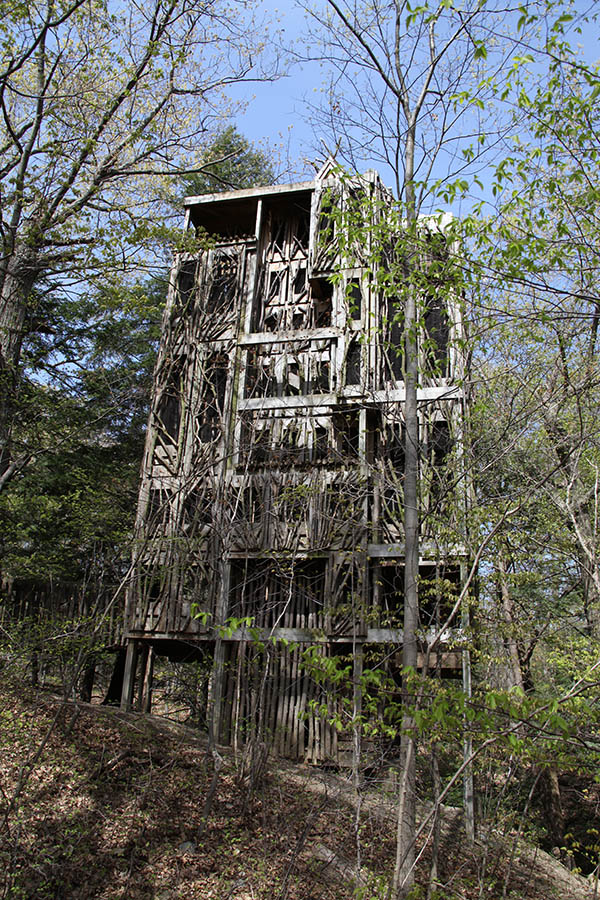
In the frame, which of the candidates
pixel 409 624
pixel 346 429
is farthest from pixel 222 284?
pixel 409 624

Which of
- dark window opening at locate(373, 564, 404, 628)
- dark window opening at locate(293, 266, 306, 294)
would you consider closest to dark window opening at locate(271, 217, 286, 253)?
dark window opening at locate(293, 266, 306, 294)

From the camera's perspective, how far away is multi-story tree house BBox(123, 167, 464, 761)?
506 inches

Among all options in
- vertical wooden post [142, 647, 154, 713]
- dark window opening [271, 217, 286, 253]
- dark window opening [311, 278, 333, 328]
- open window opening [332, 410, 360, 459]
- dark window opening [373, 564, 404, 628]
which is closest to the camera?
dark window opening [373, 564, 404, 628]

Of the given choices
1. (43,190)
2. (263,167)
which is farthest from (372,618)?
(263,167)

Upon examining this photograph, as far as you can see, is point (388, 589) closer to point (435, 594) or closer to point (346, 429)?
point (346, 429)

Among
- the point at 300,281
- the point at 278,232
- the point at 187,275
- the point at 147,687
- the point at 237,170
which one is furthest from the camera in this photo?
the point at 237,170

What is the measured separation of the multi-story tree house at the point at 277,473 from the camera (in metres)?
12.8

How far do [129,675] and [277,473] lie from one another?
194 inches

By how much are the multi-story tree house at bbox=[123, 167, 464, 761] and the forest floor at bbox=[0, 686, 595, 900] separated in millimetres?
1359

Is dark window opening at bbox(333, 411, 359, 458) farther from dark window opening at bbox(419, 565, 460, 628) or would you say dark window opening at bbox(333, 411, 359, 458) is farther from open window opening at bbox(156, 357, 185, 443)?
open window opening at bbox(156, 357, 185, 443)

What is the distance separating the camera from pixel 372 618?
1155cm

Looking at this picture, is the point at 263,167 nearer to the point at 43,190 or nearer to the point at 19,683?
the point at 43,190

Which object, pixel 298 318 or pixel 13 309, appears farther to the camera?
pixel 298 318

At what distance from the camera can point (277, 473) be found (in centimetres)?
1416
